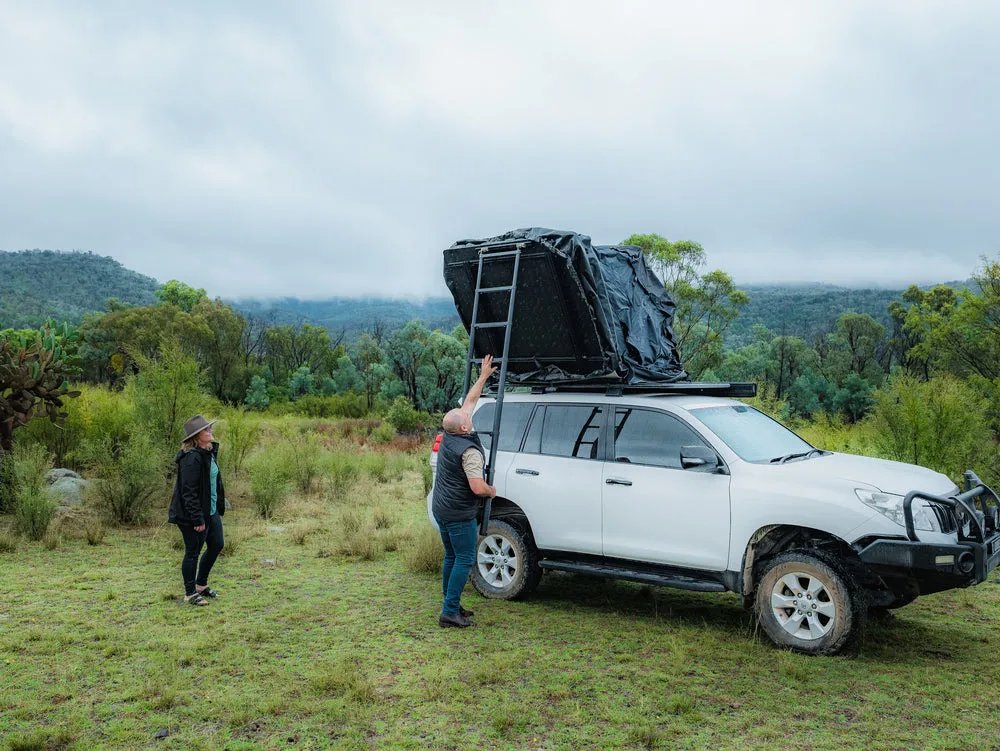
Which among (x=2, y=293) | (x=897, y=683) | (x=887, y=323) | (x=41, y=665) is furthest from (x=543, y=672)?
(x=2, y=293)

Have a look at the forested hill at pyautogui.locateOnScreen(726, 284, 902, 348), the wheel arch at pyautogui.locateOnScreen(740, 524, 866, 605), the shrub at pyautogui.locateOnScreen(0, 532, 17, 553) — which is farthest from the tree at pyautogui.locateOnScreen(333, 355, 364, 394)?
the wheel arch at pyautogui.locateOnScreen(740, 524, 866, 605)

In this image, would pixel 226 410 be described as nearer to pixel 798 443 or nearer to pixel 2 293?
pixel 798 443

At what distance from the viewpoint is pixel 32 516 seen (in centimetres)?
1083

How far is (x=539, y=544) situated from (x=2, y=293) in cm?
12314

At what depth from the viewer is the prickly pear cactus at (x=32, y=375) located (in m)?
12.7

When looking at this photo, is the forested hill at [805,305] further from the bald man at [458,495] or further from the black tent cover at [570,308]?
the bald man at [458,495]

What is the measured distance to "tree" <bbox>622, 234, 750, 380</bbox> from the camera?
108 ft

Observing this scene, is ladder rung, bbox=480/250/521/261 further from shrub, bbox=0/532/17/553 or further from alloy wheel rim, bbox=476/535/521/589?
shrub, bbox=0/532/17/553

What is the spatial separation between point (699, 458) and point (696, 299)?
28.2m

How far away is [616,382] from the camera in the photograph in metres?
7.54

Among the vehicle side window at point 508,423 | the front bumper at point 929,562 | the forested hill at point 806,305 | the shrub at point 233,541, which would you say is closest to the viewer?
the front bumper at point 929,562

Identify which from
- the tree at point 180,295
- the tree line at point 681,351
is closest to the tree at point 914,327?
the tree line at point 681,351

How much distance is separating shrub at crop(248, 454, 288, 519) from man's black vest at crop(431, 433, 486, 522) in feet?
23.7

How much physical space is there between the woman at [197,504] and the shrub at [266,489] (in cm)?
543
